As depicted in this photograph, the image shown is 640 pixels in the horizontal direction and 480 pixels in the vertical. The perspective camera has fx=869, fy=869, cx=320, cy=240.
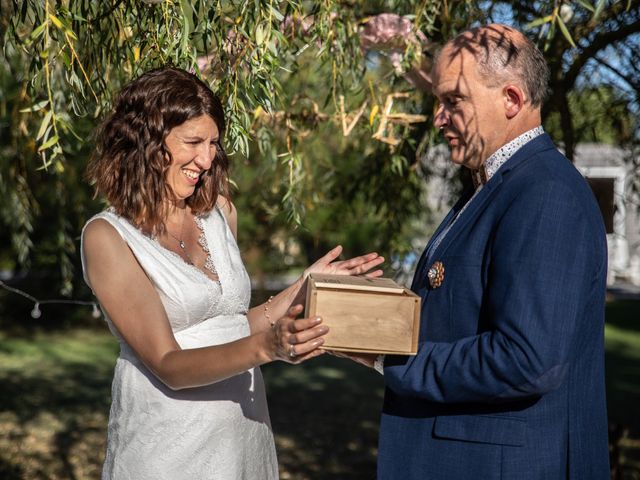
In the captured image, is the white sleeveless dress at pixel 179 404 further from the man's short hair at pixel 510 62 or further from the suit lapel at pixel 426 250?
the man's short hair at pixel 510 62

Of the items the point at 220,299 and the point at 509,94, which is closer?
the point at 509,94

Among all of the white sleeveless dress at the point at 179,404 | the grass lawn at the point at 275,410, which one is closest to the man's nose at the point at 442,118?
the white sleeveless dress at the point at 179,404

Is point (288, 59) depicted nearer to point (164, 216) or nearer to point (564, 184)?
point (164, 216)

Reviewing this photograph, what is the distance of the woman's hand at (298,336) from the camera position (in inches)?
74.9

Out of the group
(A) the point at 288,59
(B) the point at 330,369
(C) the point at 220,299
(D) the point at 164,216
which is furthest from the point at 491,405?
(B) the point at 330,369

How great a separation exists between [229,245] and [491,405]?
43.9 inches

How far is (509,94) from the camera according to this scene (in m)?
2.09

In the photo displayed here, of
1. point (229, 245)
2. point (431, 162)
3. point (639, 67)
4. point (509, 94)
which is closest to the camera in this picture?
point (509, 94)

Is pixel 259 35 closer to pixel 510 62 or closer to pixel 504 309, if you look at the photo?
pixel 510 62

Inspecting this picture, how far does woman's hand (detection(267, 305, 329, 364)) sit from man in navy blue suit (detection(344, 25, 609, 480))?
23 centimetres

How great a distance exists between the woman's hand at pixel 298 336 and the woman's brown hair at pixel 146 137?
2.43ft

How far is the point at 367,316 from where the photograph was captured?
1.93 meters

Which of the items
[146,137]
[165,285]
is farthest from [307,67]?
[165,285]

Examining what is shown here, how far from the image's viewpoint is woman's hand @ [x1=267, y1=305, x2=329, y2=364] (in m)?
1.90
